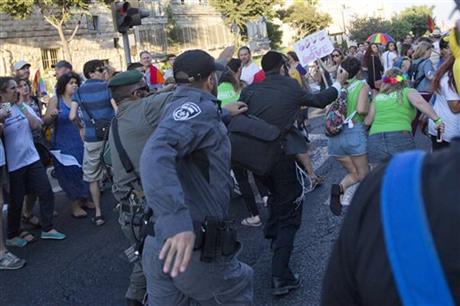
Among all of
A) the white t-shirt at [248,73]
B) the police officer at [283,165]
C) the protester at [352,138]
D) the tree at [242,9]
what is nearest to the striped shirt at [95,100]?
the police officer at [283,165]

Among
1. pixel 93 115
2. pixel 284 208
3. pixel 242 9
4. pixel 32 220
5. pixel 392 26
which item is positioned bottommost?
pixel 392 26

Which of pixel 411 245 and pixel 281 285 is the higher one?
pixel 411 245

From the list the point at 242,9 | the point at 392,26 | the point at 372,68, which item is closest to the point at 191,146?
the point at 372,68

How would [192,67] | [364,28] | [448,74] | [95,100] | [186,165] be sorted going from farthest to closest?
[364,28] < [95,100] < [448,74] < [192,67] < [186,165]

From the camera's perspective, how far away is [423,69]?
29.5 ft

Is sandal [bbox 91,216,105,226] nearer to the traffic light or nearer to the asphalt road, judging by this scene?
the asphalt road

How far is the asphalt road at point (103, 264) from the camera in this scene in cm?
448

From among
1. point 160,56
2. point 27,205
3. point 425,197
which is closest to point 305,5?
point 160,56

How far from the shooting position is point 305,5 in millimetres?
62406

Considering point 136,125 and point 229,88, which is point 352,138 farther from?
point 136,125

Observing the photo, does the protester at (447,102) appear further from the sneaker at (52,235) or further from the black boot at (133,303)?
the sneaker at (52,235)

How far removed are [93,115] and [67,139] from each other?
0.87 metres

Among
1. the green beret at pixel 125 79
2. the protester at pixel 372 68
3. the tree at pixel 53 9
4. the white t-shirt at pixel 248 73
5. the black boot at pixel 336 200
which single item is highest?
the tree at pixel 53 9

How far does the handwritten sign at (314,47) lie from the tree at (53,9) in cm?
2133
